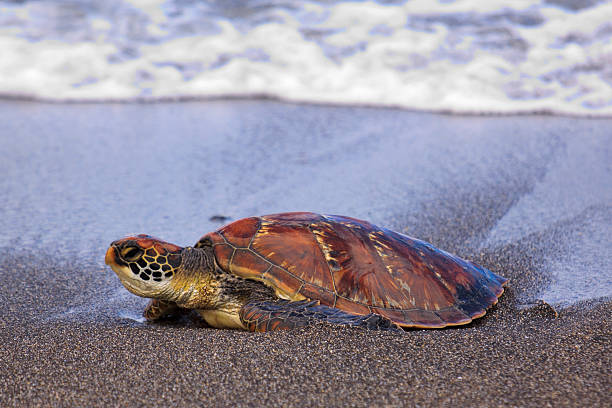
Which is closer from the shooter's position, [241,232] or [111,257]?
[111,257]

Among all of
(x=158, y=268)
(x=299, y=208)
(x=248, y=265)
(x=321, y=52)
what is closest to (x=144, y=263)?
(x=158, y=268)

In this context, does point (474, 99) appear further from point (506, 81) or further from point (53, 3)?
point (53, 3)

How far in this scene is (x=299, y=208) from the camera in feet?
12.3

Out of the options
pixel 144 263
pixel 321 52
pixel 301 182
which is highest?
pixel 144 263

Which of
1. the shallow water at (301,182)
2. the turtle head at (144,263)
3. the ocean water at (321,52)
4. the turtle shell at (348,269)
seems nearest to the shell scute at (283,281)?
the turtle shell at (348,269)

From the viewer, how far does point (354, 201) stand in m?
3.85

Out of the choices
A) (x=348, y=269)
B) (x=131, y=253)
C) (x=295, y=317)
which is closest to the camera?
(x=295, y=317)

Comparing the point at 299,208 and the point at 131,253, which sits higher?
the point at 131,253

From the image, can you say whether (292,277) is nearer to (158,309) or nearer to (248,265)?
(248,265)

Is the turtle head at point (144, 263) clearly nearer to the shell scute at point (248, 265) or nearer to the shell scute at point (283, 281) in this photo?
the shell scute at point (248, 265)

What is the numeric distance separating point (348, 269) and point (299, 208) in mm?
1451

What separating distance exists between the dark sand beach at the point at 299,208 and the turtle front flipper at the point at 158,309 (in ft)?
0.16

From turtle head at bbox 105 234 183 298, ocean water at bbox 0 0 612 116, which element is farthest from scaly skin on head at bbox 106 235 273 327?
ocean water at bbox 0 0 612 116

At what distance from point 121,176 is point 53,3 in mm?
5292
